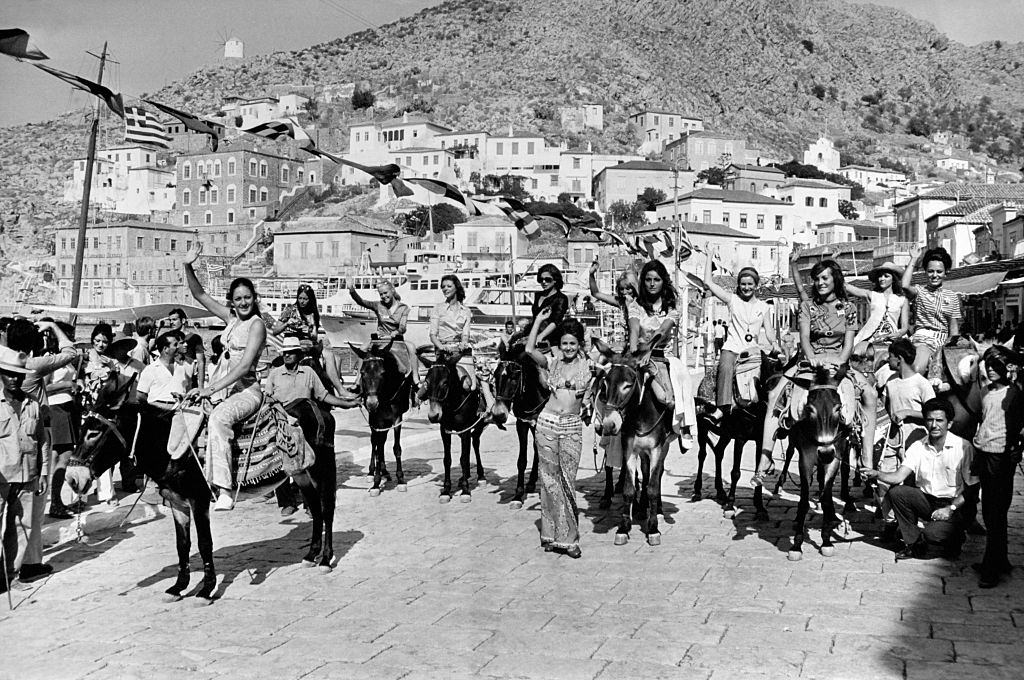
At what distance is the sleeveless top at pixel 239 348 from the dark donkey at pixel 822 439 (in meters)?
4.65

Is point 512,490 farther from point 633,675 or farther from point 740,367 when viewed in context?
point 633,675

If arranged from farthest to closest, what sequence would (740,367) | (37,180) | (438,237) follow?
(37,180), (438,237), (740,367)

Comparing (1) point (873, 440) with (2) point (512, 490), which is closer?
(1) point (873, 440)

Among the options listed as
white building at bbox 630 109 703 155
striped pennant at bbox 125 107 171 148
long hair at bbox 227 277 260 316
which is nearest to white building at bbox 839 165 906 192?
white building at bbox 630 109 703 155

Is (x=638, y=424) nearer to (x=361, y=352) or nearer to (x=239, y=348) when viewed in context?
(x=239, y=348)

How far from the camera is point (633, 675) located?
230 inches

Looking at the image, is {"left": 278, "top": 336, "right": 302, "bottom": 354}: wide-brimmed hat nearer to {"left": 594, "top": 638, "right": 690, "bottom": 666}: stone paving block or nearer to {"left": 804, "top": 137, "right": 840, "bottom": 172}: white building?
{"left": 594, "top": 638, "right": 690, "bottom": 666}: stone paving block

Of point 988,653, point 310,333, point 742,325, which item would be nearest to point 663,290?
point 742,325

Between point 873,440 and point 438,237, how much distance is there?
89761 mm

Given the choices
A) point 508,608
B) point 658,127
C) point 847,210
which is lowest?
point 508,608

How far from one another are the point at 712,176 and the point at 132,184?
77902 mm

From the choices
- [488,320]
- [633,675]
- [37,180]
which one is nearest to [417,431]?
[633,675]

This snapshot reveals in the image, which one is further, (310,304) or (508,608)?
(310,304)

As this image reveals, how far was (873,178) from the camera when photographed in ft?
451
